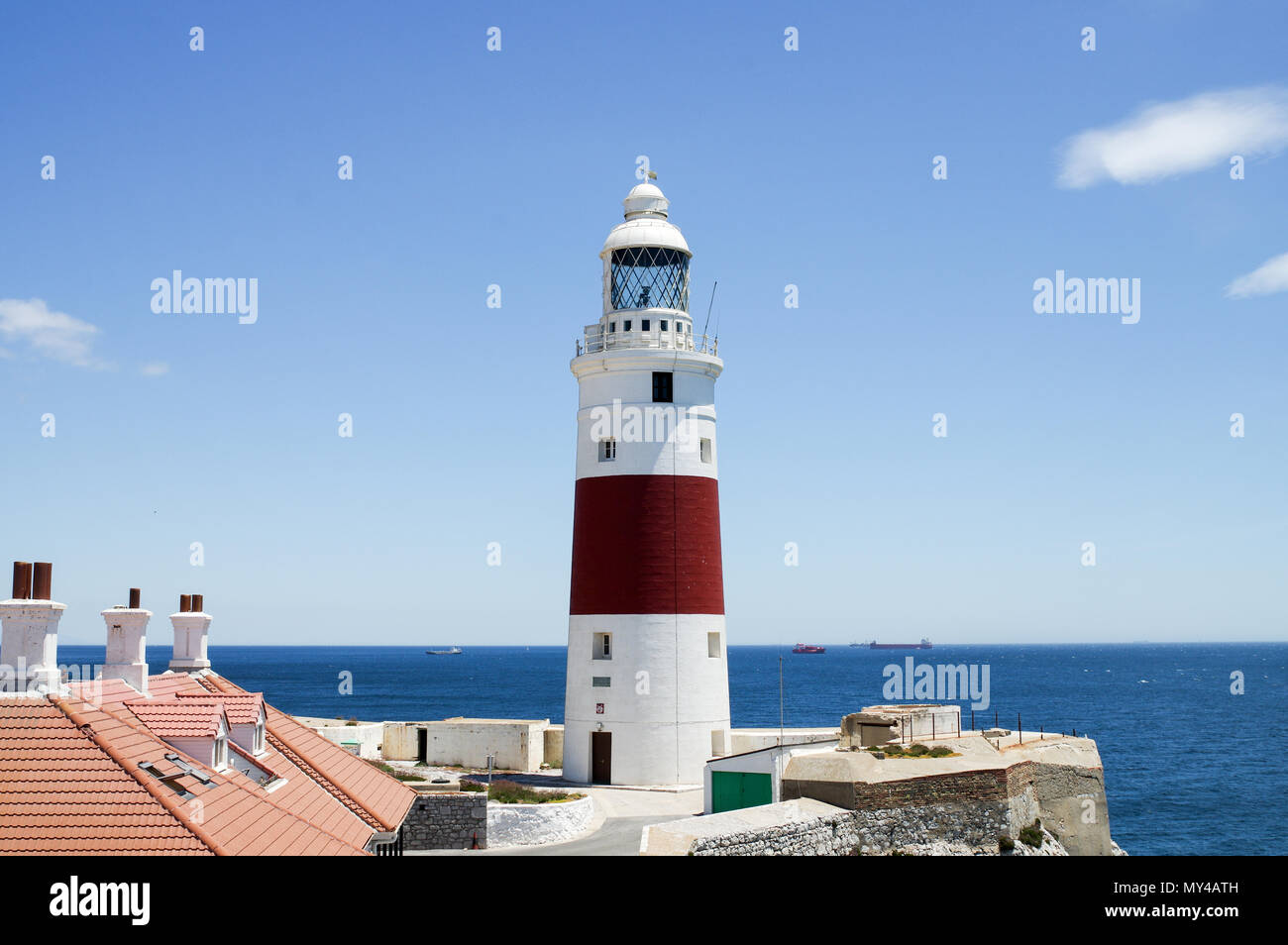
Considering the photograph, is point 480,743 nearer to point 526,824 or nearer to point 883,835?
point 526,824

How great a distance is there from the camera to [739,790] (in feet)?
105

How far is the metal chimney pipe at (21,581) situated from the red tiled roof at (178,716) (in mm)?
2744

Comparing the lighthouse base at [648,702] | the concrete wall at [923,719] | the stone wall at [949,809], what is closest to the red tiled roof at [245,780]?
the stone wall at [949,809]

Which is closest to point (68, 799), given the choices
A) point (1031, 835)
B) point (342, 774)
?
point (342, 774)

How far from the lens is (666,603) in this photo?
3725 centimetres

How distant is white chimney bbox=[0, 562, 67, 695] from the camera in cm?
1625

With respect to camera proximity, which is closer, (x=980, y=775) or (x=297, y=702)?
(x=980, y=775)

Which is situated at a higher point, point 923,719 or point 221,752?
point 221,752

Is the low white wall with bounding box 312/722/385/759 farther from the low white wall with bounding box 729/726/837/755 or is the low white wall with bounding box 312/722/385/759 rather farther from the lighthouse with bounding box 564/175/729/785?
the low white wall with bounding box 729/726/837/755

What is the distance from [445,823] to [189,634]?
8182 millimetres
